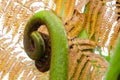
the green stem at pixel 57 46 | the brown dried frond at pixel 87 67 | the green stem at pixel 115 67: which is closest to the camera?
the green stem at pixel 115 67

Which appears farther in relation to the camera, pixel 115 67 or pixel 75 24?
pixel 75 24

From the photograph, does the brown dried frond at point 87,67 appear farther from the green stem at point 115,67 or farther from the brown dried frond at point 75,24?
the green stem at point 115,67

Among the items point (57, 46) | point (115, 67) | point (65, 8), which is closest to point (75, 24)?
point (65, 8)

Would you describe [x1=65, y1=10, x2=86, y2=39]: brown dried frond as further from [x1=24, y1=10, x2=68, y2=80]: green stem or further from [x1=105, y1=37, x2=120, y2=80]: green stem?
[x1=105, y1=37, x2=120, y2=80]: green stem

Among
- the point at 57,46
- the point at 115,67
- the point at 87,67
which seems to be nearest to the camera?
the point at 115,67

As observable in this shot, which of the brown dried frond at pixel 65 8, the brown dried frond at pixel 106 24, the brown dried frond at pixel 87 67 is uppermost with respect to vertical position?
the brown dried frond at pixel 65 8

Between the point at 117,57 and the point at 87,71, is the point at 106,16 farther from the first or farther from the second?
the point at 117,57

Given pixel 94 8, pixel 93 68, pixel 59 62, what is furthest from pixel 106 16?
pixel 59 62

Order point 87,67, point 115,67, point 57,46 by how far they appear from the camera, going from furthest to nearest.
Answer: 1. point 87,67
2. point 57,46
3. point 115,67

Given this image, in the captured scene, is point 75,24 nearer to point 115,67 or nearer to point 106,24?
point 106,24

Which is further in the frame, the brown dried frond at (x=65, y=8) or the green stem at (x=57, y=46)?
the brown dried frond at (x=65, y=8)

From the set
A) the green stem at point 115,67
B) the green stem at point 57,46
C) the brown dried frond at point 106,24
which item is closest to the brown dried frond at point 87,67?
the brown dried frond at point 106,24
